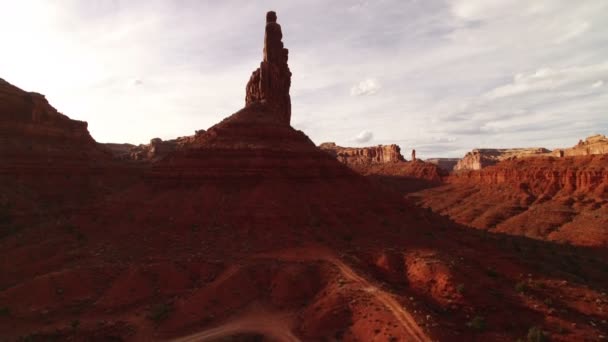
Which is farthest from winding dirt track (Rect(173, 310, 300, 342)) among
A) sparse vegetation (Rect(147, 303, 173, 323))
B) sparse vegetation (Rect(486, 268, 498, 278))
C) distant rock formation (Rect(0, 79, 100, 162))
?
distant rock formation (Rect(0, 79, 100, 162))

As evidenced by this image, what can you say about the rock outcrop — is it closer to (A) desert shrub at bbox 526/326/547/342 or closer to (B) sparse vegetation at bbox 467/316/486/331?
(A) desert shrub at bbox 526/326/547/342

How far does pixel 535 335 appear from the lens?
59.6 feet

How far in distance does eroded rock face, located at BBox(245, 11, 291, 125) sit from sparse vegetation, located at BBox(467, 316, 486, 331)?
32.3 m

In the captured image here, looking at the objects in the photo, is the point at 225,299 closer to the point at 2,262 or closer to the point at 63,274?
the point at 63,274

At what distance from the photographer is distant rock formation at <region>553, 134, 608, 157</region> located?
3590 inches

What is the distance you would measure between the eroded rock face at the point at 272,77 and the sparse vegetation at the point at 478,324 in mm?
32289

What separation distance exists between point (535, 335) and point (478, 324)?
98.8 inches

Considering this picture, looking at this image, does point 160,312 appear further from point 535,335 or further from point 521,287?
point 521,287

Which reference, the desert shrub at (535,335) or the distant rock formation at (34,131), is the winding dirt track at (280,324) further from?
the distant rock formation at (34,131)

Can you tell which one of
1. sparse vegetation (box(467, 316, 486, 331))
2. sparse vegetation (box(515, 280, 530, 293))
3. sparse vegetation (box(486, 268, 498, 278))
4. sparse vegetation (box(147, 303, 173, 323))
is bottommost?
sparse vegetation (box(147, 303, 173, 323))

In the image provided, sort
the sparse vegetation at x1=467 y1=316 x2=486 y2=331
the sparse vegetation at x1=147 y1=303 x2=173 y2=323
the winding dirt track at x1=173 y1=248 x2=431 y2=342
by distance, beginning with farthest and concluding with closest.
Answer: the sparse vegetation at x1=147 y1=303 x2=173 y2=323 → the sparse vegetation at x1=467 y1=316 x2=486 y2=331 → the winding dirt track at x1=173 y1=248 x2=431 y2=342

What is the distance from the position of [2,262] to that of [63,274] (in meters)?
7.85

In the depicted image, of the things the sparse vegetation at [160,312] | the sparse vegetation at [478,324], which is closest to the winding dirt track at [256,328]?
the sparse vegetation at [160,312]

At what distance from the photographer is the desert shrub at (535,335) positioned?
17.9 metres
